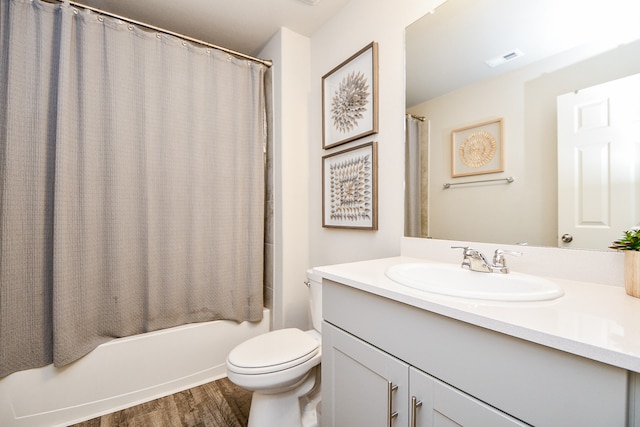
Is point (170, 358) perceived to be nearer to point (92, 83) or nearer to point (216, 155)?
point (216, 155)

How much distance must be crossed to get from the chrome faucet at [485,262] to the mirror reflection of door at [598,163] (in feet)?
0.59

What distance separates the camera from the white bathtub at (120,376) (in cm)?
138

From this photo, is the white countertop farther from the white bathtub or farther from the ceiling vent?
the white bathtub

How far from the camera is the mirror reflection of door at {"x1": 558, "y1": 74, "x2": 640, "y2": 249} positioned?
2.61ft

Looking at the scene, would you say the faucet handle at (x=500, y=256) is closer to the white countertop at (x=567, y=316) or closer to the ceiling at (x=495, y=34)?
the white countertop at (x=567, y=316)

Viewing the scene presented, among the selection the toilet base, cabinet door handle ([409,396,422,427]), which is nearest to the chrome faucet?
cabinet door handle ([409,396,422,427])

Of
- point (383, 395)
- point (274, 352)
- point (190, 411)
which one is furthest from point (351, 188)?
point (190, 411)

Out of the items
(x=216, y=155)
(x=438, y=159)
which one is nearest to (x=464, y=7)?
(x=438, y=159)

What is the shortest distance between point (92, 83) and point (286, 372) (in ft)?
5.88

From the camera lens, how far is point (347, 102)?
1.71 meters

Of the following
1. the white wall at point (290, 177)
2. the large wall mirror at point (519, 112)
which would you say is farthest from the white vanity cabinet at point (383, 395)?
the white wall at point (290, 177)

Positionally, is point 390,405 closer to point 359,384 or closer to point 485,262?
point 359,384

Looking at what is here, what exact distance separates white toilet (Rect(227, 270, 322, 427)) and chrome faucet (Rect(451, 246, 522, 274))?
787mm

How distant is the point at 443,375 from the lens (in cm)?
70
